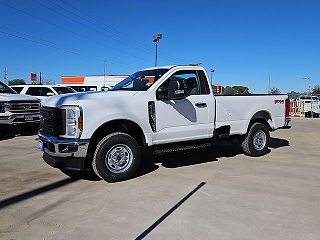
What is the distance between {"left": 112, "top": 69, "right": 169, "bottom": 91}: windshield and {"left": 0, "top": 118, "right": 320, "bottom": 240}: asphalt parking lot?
171cm

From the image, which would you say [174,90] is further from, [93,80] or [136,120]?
[93,80]

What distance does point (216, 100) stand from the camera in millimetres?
7801

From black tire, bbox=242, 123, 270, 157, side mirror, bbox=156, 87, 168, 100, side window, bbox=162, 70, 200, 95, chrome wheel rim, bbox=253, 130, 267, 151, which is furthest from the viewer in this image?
chrome wheel rim, bbox=253, 130, 267, 151

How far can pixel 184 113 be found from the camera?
7.24 meters

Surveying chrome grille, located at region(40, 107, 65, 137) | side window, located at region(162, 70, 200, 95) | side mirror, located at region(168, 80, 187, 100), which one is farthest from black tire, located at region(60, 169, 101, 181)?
side window, located at region(162, 70, 200, 95)

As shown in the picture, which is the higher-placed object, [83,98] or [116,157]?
[83,98]

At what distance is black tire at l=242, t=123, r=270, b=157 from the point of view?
8.72 metres

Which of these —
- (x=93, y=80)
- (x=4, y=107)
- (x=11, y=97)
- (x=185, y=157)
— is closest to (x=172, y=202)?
(x=185, y=157)

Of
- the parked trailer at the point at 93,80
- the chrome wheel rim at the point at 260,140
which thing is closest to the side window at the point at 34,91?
the chrome wheel rim at the point at 260,140

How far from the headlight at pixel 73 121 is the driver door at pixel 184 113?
61.2 inches

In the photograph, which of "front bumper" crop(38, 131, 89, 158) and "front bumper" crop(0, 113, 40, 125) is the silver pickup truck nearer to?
"front bumper" crop(0, 113, 40, 125)

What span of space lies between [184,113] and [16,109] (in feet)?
25.0

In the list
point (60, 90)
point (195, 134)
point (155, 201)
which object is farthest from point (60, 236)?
point (60, 90)

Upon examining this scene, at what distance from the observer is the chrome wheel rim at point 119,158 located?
247 inches
